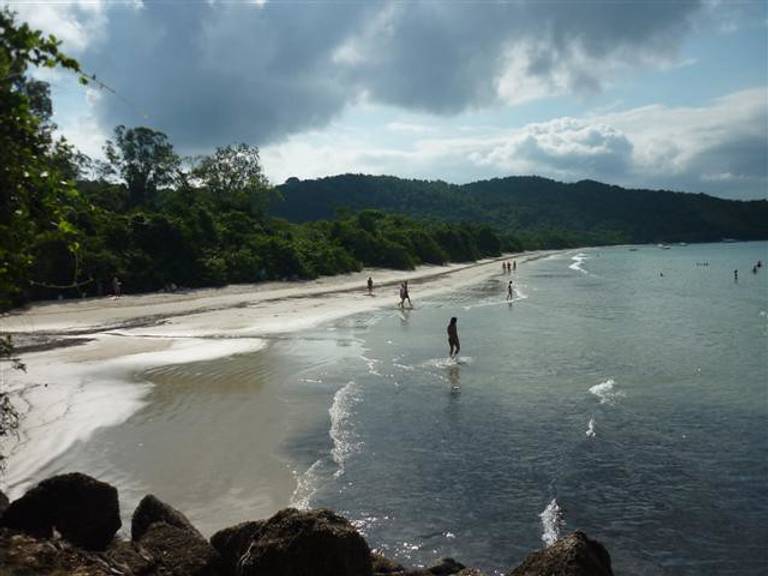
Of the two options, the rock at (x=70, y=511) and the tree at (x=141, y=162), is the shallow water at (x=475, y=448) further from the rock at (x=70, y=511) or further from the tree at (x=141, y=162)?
the tree at (x=141, y=162)

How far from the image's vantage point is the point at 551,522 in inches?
401

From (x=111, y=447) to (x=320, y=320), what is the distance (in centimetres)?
2231

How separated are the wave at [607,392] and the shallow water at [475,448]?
9cm

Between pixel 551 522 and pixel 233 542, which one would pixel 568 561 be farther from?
pixel 551 522

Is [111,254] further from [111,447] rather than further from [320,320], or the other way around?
[111,447]

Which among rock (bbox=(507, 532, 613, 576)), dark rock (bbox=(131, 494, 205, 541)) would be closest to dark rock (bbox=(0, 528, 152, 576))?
dark rock (bbox=(131, 494, 205, 541))

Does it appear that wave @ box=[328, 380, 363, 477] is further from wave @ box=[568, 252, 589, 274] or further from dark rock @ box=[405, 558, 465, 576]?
wave @ box=[568, 252, 589, 274]

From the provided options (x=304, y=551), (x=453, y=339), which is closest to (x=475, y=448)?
(x=304, y=551)

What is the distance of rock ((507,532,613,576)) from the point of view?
6.15 meters

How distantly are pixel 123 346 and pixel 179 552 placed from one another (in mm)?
19770

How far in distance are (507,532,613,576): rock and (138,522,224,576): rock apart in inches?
130

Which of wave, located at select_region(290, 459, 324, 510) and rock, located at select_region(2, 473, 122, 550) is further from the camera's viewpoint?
wave, located at select_region(290, 459, 324, 510)

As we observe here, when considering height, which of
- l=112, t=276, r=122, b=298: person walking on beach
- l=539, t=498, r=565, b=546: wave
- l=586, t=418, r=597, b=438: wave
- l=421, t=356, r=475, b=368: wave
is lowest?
l=586, t=418, r=597, b=438: wave

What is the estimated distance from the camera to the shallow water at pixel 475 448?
994 cm
